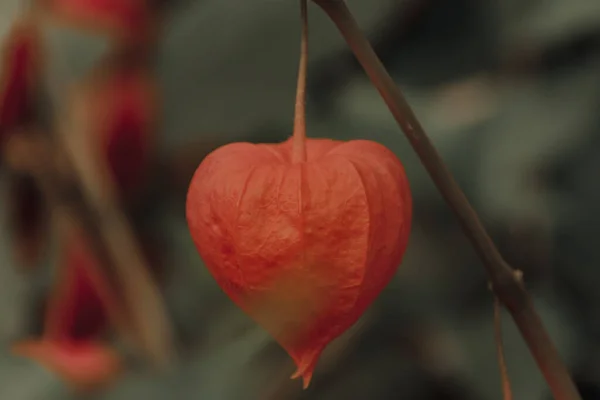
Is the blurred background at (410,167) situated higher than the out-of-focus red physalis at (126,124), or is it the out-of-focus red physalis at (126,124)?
the out-of-focus red physalis at (126,124)

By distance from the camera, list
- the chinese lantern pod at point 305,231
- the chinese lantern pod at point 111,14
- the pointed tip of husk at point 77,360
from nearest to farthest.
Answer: the chinese lantern pod at point 305,231
the pointed tip of husk at point 77,360
the chinese lantern pod at point 111,14

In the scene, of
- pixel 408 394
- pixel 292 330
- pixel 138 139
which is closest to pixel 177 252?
pixel 138 139

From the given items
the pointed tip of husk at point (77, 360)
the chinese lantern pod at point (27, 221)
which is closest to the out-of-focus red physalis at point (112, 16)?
the chinese lantern pod at point (27, 221)

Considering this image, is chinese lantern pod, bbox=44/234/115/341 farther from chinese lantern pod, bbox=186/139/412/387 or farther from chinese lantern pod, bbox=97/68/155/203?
chinese lantern pod, bbox=186/139/412/387

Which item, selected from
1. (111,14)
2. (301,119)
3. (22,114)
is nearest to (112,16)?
(111,14)

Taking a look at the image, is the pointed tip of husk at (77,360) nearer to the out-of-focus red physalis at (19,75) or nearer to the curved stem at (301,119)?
the out-of-focus red physalis at (19,75)

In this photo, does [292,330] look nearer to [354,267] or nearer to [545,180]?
[354,267]

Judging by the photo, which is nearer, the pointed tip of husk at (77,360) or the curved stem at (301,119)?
the curved stem at (301,119)
